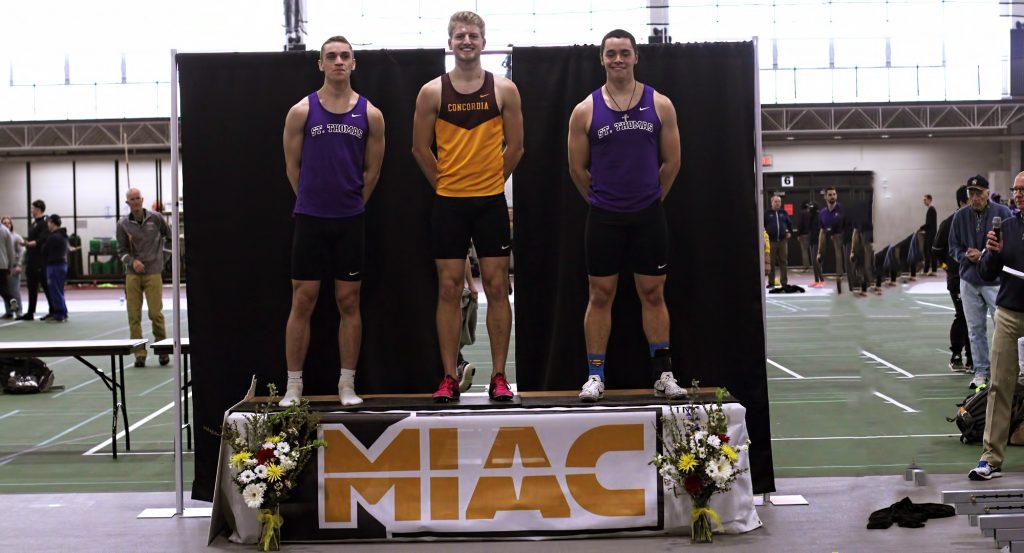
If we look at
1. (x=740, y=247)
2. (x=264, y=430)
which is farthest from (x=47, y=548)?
(x=740, y=247)

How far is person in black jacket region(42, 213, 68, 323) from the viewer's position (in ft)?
58.4

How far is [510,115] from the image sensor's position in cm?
607

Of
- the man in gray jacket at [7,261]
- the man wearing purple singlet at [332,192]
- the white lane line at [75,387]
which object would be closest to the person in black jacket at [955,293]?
the man wearing purple singlet at [332,192]

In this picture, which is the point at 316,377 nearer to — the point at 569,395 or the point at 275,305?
the point at 275,305

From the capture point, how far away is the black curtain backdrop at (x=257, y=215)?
628 cm

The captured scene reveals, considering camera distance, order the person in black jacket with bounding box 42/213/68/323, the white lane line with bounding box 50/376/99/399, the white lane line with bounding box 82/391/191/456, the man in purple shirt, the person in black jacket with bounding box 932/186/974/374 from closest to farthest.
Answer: the white lane line with bounding box 82/391/191/456, the person in black jacket with bounding box 932/186/974/374, the white lane line with bounding box 50/376/99/399, the person in black jacket with bounding box 42/213/68/323, the man in purple shirt

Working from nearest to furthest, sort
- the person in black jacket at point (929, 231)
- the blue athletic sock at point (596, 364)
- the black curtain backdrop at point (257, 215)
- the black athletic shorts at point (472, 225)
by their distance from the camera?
the black athletic shorts at point (472, 225) < the blue athletic sock at point (596, 364) < the black curtain backdrop at point (257, 215) < the person in black jacket at point (929, 231)

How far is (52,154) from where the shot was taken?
32844 millimetres

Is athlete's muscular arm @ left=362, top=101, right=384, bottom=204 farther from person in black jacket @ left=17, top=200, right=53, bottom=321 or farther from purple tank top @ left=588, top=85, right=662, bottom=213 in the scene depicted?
person in black jacket @ left=17, top=200, right=53, bottom=321

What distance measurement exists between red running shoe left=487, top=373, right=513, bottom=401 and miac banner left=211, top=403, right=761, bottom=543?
0.61 feet

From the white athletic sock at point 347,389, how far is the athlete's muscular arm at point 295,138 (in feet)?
3.40

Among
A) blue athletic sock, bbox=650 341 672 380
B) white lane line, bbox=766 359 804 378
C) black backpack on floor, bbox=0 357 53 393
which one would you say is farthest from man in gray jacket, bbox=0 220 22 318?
blue athletic sock, bbox=650 341 672 380

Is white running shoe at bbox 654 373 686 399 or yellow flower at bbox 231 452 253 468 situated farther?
white running shoe at bbox 654 373 686 399

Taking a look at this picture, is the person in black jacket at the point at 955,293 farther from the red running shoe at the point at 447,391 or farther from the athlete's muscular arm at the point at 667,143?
the red running shoe at the point at 447,391
